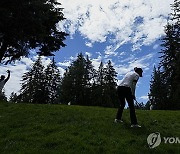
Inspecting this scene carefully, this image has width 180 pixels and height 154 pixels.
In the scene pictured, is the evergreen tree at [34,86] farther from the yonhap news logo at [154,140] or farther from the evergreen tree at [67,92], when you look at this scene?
the yonhap news logo at [154,140]

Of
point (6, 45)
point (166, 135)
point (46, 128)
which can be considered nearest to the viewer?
point (166, 135)

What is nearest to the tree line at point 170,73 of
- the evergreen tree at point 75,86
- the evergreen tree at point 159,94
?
the evergreen tree at point 159,94

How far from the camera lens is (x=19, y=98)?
73562mm

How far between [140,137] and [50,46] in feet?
80.0

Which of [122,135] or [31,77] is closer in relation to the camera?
[122,135]

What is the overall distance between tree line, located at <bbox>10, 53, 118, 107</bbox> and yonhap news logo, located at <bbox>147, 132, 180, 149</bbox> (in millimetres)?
58575

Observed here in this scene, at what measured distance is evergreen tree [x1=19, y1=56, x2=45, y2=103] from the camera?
230ft

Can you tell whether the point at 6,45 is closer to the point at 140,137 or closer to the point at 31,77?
the point at 140,137

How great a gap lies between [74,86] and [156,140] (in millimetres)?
64007

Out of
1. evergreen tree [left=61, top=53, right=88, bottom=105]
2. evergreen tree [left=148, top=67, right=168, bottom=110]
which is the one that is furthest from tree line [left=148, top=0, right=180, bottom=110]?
evergreen tree [left=61, top=53, right=88, bottom=105]

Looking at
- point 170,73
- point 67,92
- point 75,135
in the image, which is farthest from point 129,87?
point 67,92

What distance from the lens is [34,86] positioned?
237 feet

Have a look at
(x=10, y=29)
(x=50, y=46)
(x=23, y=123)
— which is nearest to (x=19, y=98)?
(x=50, y=46)

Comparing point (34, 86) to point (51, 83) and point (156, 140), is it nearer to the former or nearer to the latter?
point (51, 83)
